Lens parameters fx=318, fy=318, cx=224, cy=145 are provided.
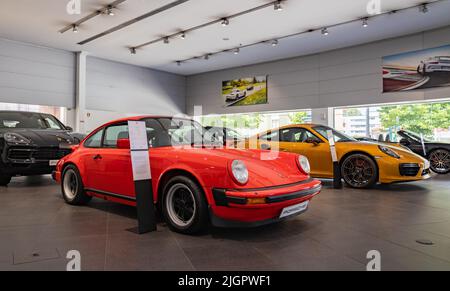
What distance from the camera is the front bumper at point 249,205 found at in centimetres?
240

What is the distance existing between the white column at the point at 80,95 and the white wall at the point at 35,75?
0.79ft

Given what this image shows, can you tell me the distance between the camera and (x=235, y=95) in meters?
13.5

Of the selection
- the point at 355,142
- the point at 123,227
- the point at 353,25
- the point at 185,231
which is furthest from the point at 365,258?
the point at 353,25

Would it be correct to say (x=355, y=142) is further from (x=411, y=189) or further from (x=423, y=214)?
(x=423, y=214)

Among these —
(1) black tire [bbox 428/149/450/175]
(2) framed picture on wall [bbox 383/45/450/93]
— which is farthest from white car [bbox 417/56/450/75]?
(1) black tire [bbox 428/149/450/175]

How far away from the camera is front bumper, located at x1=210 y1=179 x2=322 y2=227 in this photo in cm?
240

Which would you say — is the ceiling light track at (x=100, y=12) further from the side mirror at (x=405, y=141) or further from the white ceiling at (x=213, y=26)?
the side mirror at (x=405, y=141)

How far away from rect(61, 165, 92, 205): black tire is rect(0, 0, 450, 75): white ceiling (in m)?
4.69

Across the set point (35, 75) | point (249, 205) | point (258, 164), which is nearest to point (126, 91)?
point (35, 75)

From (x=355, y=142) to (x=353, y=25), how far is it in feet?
14.5

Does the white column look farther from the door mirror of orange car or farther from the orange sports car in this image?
the door mirror of orange car

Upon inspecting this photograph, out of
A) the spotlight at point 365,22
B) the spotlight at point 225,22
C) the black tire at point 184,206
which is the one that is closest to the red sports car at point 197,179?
the black tire at point 184,206

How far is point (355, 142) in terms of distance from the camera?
555cm

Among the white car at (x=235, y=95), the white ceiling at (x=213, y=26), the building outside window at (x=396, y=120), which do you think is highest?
the white ceiling at (x=213, y=26)
